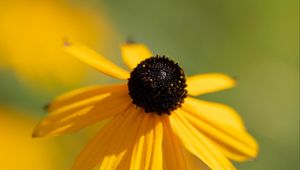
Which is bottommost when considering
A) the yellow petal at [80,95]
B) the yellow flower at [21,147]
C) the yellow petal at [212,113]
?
the yellow flower at [21,147]

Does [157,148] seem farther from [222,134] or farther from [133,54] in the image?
[133,54]

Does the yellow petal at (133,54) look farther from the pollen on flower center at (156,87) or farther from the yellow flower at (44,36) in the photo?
the yellow flower at (44,36)

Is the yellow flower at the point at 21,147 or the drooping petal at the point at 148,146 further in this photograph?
the yellow flower at the point at 21,147

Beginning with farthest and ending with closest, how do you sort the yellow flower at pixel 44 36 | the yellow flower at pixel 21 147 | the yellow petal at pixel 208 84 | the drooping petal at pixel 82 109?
the yellow flower at pixel 44 36, the yellow flower at pixel 21 147, the yellow petal at pixel 208 84, the drooping petal at pixel 82 109

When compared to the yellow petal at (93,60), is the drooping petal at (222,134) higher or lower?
lower

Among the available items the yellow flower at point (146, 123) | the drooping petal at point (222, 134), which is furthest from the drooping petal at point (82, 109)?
the drooping petal at point (222, 134)

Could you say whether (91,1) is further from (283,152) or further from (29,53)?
(283,152)

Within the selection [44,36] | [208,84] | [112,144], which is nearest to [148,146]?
[112,144]

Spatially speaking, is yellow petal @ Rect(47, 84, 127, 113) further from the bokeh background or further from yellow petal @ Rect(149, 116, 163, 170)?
the bokeh background

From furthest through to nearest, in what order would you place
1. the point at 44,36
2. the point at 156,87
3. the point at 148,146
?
the point at 44,36
the point at 156,87
the point at 148,146
